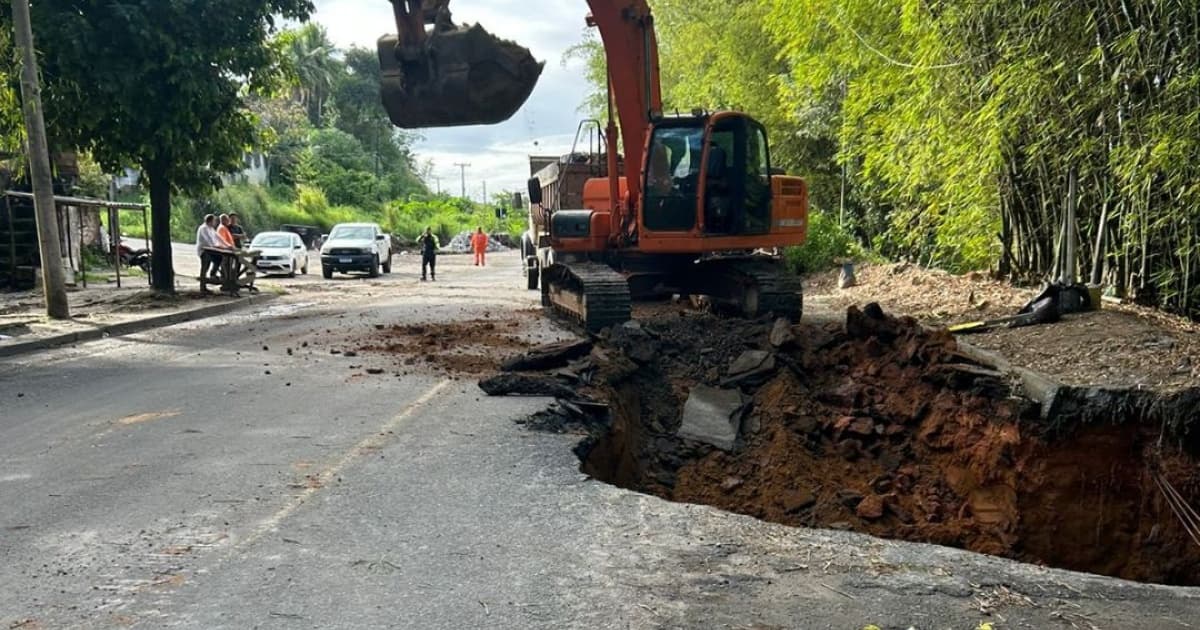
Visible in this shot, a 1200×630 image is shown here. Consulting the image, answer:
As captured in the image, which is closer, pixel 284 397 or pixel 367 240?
pixel 284 397

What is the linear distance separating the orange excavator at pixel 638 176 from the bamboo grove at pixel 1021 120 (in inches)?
96.6

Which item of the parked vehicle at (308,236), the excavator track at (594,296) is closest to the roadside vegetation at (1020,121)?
the excavator track at (594,296)

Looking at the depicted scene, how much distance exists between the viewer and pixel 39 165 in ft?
40.1

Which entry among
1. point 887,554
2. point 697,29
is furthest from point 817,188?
point 887,554

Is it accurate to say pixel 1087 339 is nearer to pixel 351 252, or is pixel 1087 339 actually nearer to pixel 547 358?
pixel 547 358

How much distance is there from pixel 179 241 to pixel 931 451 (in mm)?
43325

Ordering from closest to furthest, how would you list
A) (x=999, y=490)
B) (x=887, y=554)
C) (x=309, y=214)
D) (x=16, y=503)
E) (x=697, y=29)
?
(x=887, y=554)
(x=16, y=503)
(x=999, y=490)
(x=697, y=29)
(x=309, y=214)

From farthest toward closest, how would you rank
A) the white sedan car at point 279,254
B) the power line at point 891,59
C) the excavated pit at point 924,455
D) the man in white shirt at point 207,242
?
the white sedan car at point 279,254 < the man in white shirt at point 207,242 < the power line at point 891,59 < the excavated pit at point 924,455

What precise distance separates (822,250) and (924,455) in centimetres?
1442

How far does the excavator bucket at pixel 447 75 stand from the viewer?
9.02m

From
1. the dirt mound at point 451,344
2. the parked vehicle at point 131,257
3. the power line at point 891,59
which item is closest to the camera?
the dirt mound at point 451,344

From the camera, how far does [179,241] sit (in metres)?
43.5

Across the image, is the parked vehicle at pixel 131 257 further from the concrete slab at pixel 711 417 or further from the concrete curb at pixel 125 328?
the concrete slab at pixel 711 417

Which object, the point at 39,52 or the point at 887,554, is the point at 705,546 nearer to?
the point at 887,554
